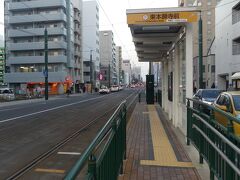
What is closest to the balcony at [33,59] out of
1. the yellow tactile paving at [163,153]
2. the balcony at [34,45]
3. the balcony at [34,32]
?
the balcony at [34,45]

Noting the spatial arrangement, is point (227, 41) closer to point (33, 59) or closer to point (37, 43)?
point (37, 43)

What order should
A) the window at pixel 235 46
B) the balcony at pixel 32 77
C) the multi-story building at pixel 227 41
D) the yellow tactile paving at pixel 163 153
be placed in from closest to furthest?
A: the yellow tactile paving at pixel 163 153
the multi-story building at pixel 227 41
the window at pixel 235 46
the balcony at pixel 32 77

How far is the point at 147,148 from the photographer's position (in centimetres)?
873

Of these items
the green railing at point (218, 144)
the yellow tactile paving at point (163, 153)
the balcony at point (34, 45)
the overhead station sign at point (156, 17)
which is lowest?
the yellow tactile paving at point (163, 153)

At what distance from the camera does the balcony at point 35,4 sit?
238 feet

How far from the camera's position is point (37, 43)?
73.0 m

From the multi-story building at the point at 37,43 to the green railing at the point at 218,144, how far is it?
66.3 meters

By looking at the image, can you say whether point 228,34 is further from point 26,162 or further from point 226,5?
point 26,162

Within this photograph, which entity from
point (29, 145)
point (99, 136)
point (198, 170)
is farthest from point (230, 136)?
point (29, 145)

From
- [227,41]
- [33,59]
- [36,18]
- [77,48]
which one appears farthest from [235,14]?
[77,48]

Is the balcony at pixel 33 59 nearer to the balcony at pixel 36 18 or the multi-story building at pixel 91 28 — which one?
the balcony at pixel 36 18

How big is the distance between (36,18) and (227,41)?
142 ft

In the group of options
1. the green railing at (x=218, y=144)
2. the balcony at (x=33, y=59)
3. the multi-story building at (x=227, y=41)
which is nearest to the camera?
the green railing at (x=218, y=144)

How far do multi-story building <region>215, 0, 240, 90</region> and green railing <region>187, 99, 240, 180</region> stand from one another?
112 ft
